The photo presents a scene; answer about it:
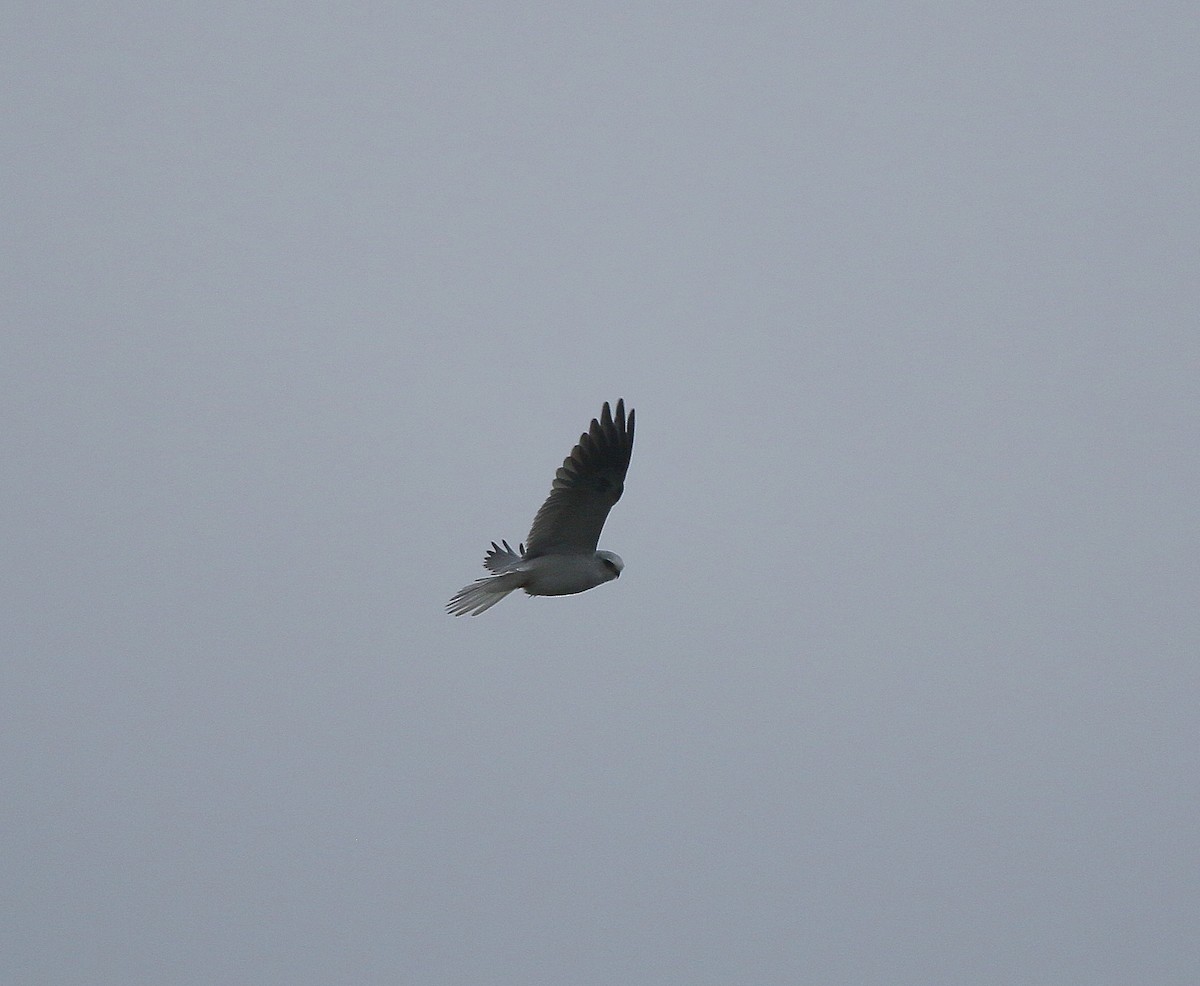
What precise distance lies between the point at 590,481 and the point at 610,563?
1.03m

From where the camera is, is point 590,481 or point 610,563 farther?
point 610,563

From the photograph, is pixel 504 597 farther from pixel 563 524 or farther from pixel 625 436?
pixel 625 436

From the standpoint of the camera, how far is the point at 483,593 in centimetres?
1368

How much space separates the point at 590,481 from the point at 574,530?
61cm

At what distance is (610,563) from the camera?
45.2 feet

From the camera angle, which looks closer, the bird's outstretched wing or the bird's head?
the bird's outstretched wing

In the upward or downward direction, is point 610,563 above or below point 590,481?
below

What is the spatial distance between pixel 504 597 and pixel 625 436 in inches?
85.3

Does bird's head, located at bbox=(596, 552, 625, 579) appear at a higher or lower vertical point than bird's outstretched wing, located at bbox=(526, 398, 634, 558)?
lower

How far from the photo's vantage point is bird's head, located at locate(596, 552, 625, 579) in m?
13.8

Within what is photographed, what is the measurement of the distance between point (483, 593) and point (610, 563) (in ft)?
4.33

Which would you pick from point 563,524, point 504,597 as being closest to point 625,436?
point 563,524

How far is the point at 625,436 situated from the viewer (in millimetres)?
13156

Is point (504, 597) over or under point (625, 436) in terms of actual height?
under
